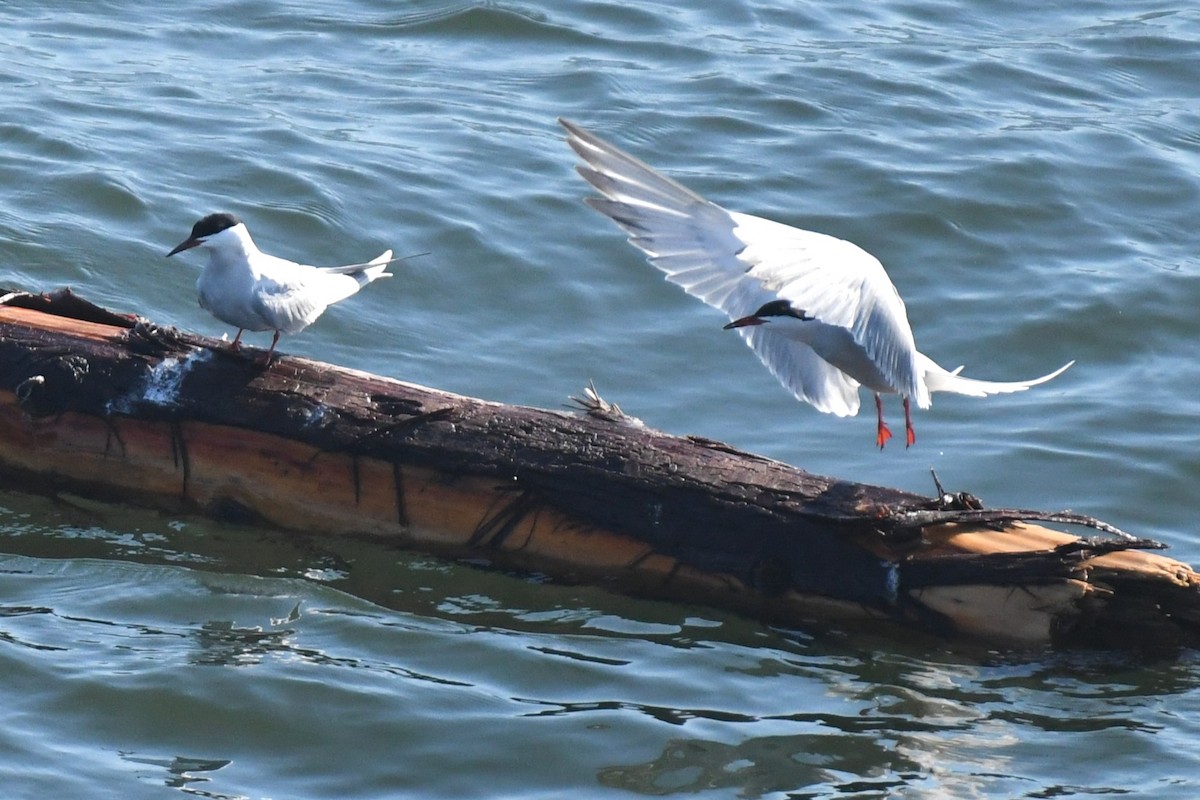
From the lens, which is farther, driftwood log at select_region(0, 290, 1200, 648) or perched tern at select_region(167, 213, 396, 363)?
perched tern at select_region(167, 213, 396, 363)

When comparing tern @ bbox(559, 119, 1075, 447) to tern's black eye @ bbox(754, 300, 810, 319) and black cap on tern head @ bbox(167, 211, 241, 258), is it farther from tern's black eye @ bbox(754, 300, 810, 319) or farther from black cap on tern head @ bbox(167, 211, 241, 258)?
black cap on tern head @ bbox(167, 211, 241, 258)

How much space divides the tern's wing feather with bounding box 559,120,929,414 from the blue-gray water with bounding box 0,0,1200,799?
0.92m

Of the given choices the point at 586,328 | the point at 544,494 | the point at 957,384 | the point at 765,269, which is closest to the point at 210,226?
the point at 544,494

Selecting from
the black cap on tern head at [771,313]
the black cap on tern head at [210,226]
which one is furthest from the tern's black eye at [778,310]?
the black cap on tern head at [210,226]

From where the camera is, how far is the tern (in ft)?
19.4

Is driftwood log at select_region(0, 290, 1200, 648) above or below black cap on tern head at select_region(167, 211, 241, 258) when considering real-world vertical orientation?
below

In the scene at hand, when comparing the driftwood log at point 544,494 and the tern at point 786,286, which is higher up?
the tern at point 786,286

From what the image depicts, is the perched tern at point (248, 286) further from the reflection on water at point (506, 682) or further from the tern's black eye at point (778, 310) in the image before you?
the tern's black eye at point (778, 310)

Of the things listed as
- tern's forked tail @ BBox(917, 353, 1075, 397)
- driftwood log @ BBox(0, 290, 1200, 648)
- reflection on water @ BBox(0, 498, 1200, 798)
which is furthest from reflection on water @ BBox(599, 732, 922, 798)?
tern's forked tail @ BBox(917, 353, 1075, 397)

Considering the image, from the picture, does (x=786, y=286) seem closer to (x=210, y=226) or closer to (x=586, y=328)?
(x=210, y=226)

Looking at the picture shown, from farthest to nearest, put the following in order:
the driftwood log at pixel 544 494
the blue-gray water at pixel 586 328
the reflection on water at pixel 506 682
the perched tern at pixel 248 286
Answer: the perched tern at pixel 248 286, the driftwood log at pixel 544 494, the blue-gray water at pixel 586 328, the reflection on water at pixel 506 682

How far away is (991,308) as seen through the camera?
9617 millimetres

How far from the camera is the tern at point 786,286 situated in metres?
5.92

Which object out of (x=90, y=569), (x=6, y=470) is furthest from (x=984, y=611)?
(x=6, y=470)
